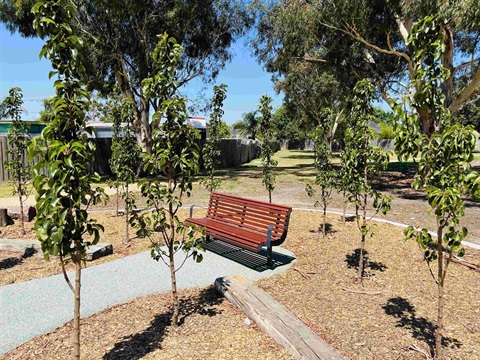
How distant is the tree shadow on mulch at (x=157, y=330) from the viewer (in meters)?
2.97

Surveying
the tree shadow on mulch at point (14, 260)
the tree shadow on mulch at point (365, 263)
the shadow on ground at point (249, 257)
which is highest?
the tree shadow on mulch at point (365, 263)

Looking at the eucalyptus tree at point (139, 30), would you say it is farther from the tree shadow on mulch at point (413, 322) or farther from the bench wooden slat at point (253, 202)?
the tree shadow on mulch at point (413, 322)

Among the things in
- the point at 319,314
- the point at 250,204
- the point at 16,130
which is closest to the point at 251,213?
the point at 250,204

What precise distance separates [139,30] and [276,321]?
15.2m

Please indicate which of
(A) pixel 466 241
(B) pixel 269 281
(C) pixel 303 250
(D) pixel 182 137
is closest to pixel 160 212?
(D) pixel 182 137

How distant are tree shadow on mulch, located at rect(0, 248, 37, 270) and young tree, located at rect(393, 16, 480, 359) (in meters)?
5.61

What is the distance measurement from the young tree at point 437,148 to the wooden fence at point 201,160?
7.23 metres

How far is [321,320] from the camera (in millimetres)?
3584

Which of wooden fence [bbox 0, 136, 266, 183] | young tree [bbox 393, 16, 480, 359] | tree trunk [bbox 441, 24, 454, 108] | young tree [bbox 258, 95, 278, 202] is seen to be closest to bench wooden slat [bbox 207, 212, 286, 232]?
young tree [bbox 258, 95, 278, 202]

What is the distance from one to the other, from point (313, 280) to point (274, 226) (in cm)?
105

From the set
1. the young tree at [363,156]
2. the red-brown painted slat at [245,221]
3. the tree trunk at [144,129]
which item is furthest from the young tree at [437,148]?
the tree trunk at [144,129]

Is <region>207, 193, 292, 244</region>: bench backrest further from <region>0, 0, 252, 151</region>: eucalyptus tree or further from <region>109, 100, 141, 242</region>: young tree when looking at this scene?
<region>0, 0, 252, 151</region>: eucalyptus tree

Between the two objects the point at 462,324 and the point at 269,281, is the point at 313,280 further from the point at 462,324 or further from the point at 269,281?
the point at 462,324

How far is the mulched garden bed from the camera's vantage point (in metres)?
3.03
